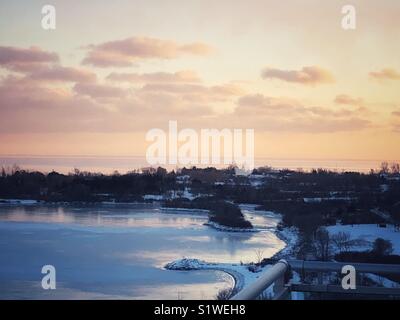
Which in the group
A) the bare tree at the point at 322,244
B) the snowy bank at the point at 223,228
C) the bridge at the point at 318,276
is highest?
the bridge at the point at 318,276

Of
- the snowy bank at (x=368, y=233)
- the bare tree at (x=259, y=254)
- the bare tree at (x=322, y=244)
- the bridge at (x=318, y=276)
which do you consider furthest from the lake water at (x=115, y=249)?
the bridge at (x=318, y=276)

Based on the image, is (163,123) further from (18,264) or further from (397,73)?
(397,73)

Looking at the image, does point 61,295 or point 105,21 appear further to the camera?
point 61,295

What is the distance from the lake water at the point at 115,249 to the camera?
620 centimetres

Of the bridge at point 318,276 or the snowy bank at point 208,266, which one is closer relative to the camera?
the bridge at point 318,276

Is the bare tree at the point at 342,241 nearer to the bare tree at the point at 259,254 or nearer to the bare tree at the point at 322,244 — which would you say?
the bare tree at the point at 322,244

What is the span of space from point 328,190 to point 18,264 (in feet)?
25.8

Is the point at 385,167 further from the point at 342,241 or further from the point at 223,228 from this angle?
the point at 223,228

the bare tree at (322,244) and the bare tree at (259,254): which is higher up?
the bare tree at (322,244)

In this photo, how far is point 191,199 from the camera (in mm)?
15383

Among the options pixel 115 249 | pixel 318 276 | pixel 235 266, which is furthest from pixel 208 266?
pixel 318 276

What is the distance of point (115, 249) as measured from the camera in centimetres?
889

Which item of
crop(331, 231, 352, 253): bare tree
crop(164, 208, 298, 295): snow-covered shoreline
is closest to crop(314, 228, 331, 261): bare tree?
crop(331, 231, 352, 253): bare tree
